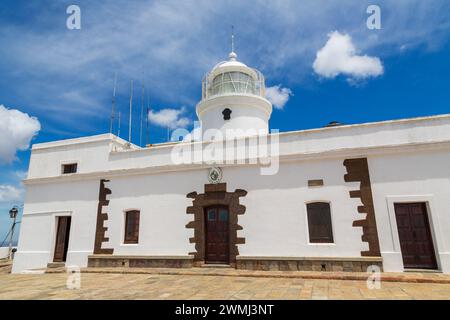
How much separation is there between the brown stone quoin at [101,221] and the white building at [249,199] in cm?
4

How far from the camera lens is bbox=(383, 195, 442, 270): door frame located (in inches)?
311

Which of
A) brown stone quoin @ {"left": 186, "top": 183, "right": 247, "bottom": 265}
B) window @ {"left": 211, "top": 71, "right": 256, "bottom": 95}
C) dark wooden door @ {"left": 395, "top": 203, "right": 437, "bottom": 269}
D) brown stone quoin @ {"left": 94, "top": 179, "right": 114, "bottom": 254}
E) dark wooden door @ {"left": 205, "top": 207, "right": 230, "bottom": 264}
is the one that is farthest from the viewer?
window @ {"left": 211, "top": 71, "right": 256, "bottom": 95}

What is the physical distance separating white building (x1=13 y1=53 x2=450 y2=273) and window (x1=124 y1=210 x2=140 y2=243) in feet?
0.12

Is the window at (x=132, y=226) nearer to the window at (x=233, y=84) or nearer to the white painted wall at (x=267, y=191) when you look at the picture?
the white painted wall at (x=267, y=191)

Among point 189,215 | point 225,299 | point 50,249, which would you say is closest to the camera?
point 225,299

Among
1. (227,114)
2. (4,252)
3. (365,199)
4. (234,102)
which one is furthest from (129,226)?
(4,252)

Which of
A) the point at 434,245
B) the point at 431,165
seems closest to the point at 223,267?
the point at 434,245

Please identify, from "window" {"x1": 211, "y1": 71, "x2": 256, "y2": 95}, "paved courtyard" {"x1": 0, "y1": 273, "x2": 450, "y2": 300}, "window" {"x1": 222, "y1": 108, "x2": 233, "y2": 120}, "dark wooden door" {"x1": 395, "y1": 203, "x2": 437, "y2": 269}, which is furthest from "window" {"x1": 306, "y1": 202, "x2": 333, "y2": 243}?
"window" {"x1": 211, "y1": 71, "x2": 256, "y2": 95}

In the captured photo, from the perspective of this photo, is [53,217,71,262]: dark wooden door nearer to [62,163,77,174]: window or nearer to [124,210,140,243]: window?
[62,163,77,174]: window

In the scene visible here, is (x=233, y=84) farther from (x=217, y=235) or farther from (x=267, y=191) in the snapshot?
(x=217, y=235)

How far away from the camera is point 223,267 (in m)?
9.52
